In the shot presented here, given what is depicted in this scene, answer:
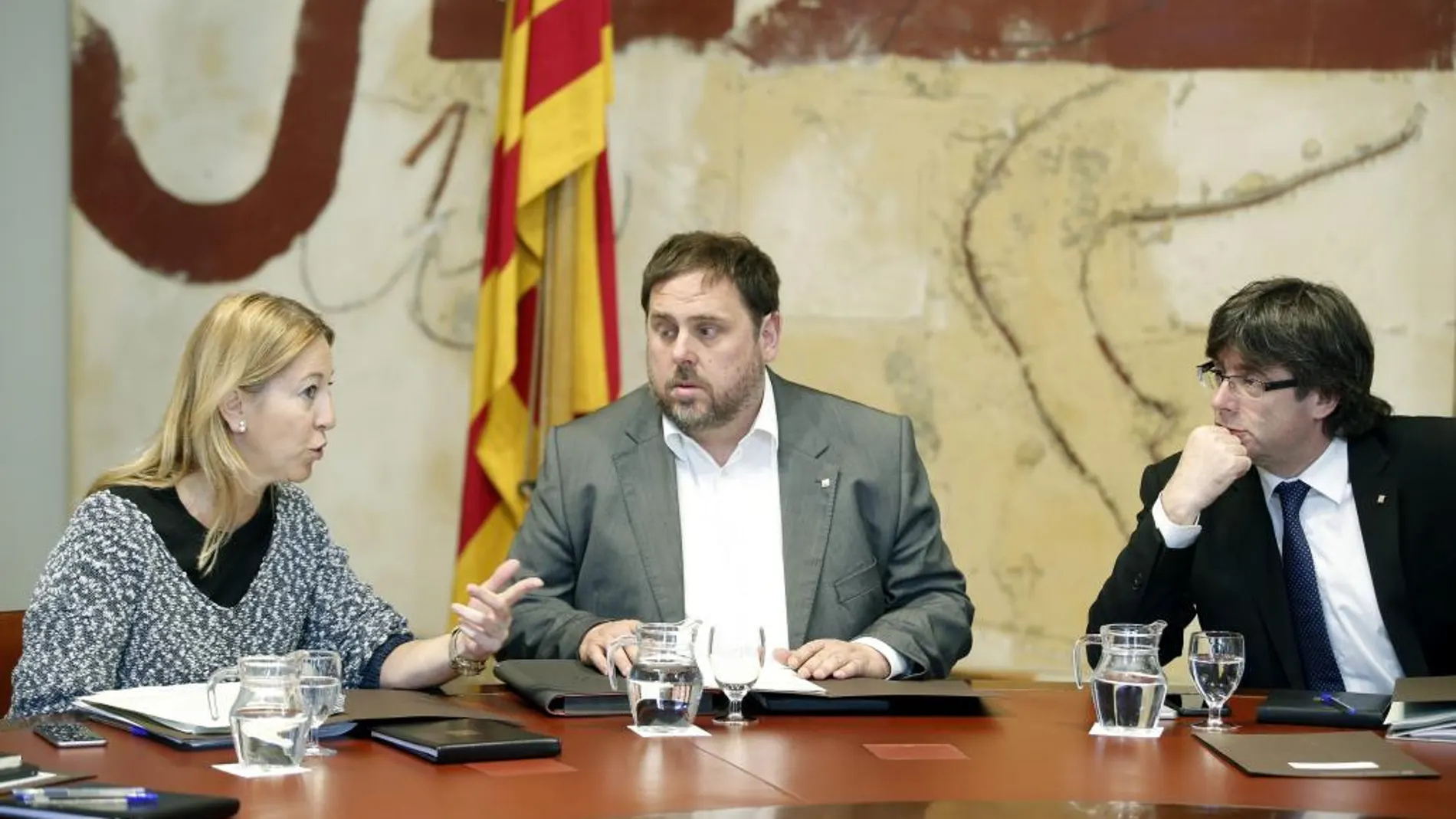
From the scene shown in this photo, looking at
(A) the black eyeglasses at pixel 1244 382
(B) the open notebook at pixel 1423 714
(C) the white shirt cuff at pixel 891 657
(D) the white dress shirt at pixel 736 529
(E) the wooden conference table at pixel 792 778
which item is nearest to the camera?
(E) the wooden conference table at pixel 792 778

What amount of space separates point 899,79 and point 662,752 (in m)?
2.74

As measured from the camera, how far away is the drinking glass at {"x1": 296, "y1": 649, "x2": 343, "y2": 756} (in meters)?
2.08

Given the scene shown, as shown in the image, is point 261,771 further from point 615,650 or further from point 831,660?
point 831,660

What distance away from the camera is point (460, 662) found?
268 cm

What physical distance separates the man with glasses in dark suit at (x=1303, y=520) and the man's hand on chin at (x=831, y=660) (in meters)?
0.55

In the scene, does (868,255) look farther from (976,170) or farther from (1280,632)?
(1280,632)

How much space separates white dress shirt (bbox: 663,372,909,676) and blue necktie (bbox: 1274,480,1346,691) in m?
0.92

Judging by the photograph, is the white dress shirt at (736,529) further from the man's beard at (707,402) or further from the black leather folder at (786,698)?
the black leather folder at (786,698)

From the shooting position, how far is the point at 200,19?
4516mm

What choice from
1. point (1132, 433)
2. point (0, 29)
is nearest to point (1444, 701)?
point (1132, 433)

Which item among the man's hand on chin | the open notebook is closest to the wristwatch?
the man's hand on chin

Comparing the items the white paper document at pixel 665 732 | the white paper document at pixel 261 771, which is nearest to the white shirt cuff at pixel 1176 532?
the white paper document at pixel 665 732

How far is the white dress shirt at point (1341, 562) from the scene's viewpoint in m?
3.03

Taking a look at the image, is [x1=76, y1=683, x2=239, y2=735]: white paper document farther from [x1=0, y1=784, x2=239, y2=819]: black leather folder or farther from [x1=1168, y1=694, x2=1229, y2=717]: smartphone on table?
[x1=1168, y1=694, x2=1229, y2=717]: smartphone on table
